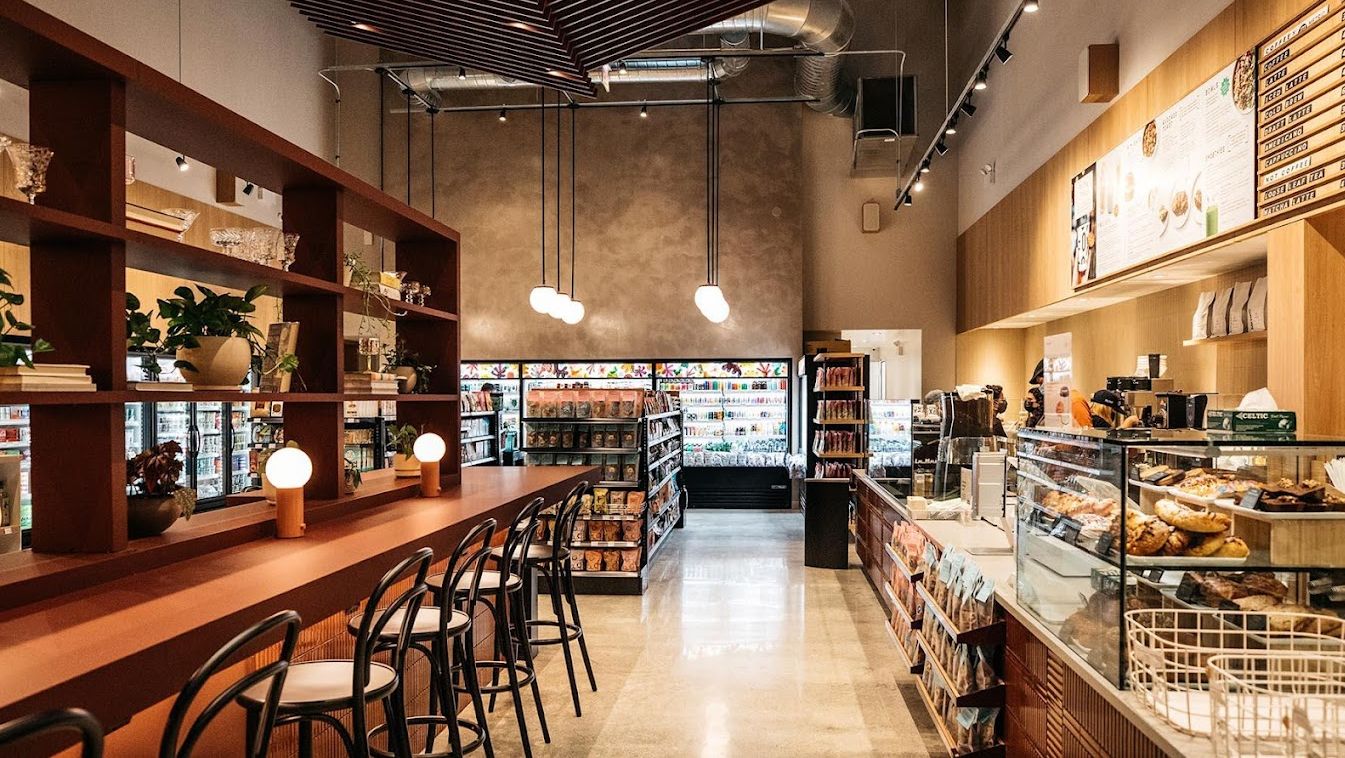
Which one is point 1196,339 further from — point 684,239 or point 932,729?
point 684,239

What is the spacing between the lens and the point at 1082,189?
20.2 feet

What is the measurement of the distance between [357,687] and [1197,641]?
2.13 m

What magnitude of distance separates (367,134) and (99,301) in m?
9.49

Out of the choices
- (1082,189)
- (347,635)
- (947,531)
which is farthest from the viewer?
(1082,189)

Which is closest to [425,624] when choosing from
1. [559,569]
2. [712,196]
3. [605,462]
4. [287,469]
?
[287,469]

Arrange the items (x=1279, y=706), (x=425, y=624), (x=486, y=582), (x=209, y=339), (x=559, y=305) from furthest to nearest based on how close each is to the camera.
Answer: (x=559, y=305), (x=486, y=582), (x=425, y=624), (x=209, y=339), (x=1279, y=706)

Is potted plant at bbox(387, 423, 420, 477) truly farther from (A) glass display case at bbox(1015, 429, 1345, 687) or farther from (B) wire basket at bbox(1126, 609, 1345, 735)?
(B) wire basket at bbox(1126, 609, 1345, 735)

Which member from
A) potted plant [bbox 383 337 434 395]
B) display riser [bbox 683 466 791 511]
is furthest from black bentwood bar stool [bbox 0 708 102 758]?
display riser [bbox 683 466 791 511]

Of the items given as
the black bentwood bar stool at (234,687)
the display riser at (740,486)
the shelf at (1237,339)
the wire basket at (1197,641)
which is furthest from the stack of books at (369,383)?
the display riser at (740,486)

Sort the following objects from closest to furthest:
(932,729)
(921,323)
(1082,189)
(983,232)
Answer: (932,729) < (1082,189) < (983,232) < (921,323)

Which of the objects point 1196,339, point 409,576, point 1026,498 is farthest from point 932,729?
point 1196,339

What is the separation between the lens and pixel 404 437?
4.49 metres

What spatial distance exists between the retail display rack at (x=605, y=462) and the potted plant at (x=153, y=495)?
406 cm

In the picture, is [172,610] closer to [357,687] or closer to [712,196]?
[357,687]
